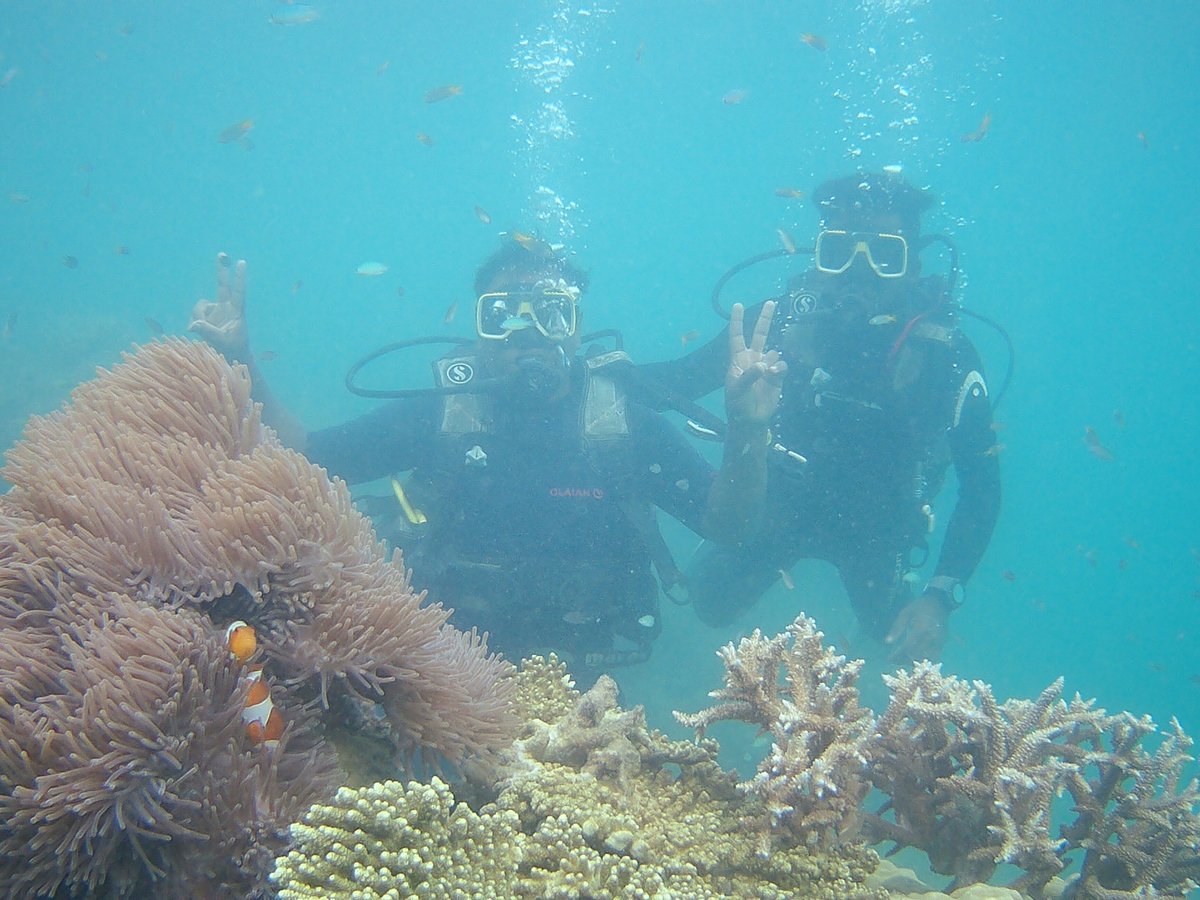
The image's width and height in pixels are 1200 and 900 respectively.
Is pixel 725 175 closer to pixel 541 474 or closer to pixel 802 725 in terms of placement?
pixel 541 474

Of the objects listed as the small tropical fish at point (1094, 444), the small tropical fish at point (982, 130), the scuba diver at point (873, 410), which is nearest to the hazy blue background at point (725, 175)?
the small tropical fish at point (1094, 444)

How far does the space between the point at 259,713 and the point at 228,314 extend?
4.31 meters

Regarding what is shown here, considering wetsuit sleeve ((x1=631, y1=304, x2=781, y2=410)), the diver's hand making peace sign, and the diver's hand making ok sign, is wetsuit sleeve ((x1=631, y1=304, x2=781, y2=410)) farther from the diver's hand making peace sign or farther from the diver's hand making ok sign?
the diver's hand making peace sign

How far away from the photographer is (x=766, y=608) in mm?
15383

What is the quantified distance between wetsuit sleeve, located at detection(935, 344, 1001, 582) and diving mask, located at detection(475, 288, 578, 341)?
449 cm

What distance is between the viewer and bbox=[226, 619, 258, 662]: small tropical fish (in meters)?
1.69

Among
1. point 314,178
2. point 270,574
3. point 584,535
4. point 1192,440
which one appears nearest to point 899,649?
point 584,535

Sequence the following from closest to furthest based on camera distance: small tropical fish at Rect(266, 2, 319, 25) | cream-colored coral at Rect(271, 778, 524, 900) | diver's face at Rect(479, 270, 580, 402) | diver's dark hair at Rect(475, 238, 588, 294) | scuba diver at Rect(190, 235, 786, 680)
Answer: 1. cream-colored coral at Rect(271, 778, 524, 900)
2. scuba diver at Rect(190, 235, 786, 680)
3. diver's face at Rect(479, 270, 580, 402)
4. diver's dark hair at Rect(475, 238, 588, 294)
5. small tropical fish at Rect(266, 2, 319, 25)

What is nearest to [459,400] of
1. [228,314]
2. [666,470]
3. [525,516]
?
[525,516]

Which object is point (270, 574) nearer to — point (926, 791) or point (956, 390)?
point (926, 791)

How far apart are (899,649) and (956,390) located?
2.98 metres

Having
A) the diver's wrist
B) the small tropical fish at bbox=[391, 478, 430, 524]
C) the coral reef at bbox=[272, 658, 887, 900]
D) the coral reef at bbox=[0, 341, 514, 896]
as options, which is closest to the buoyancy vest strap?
the small tropical fish at bbox=[391, 478, 430, 524]

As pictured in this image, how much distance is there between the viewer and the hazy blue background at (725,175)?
2552cm

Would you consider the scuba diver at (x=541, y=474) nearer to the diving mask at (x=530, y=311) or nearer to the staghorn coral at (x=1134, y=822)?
the diving mask at (x=530, y=311)
